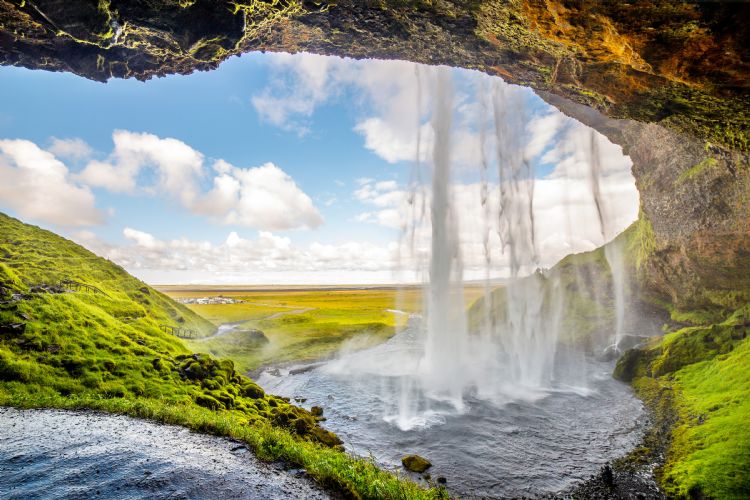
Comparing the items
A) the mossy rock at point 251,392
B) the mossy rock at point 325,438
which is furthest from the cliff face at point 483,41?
the mossy rock at point 325,438

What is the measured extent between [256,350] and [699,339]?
54659 mm

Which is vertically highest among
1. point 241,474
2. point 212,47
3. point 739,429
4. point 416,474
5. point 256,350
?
point 212,47

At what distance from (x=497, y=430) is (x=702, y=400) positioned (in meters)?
14.6

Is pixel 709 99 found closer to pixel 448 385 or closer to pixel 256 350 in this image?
pixel 448 385

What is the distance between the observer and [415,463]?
17.7 meters

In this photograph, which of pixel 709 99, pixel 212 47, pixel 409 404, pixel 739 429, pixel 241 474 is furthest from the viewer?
pixel 409 404

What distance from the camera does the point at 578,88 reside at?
2144cm

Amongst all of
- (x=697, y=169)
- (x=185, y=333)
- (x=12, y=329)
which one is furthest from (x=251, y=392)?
(x=697, y=169)

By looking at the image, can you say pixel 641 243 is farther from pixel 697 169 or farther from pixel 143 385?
pixel 143 385

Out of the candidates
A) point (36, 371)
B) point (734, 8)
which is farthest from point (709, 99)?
point (36, 371)

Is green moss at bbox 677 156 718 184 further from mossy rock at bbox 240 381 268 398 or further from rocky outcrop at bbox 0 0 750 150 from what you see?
mossy rock at bbox 240 381 268 398

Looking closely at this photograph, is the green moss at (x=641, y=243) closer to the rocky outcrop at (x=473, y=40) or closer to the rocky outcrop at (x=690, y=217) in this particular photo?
the rocky outcrop at (x=690, y=217)

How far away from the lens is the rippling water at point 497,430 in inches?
672

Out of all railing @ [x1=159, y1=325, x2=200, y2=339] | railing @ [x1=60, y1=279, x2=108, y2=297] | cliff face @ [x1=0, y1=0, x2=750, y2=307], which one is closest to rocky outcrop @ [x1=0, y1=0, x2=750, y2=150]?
cliff face @ [x1=0, y1=0, x2=750, y2=307]
